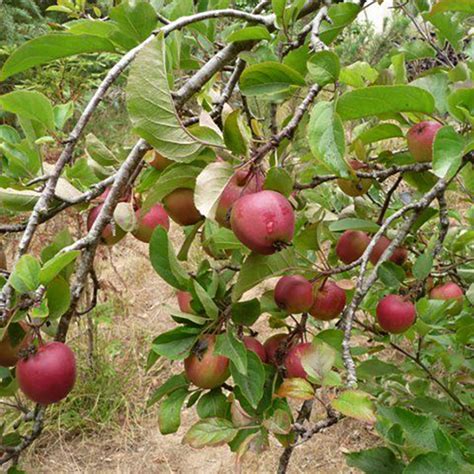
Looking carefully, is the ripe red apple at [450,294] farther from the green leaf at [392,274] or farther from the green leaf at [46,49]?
the green leaf at [46,49]

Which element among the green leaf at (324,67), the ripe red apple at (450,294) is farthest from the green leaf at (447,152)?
the ripe red apple at (450,294)

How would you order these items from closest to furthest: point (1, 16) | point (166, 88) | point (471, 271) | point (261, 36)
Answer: point (166, 88) → point (261, 36) → point (471, 271) → point (1, 16)

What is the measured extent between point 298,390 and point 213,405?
19 cm

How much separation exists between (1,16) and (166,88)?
13.5 feet

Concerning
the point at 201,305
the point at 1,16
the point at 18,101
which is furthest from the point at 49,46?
the point at 1,16

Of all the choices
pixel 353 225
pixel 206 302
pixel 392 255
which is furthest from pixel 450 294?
pixel 206 302

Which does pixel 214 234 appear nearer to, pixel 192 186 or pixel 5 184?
pixel 192 186

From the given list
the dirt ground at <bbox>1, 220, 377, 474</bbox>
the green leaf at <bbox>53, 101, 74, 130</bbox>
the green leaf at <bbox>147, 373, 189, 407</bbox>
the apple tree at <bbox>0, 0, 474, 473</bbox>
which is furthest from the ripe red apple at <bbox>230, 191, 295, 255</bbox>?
the dirt ground at <bbox>1, 220, 377, 474</bbox>

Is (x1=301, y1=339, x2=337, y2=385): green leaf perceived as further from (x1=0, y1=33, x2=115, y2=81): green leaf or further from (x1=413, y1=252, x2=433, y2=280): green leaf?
(x1=0, y1=33, x2=115, y2=81): green leaf

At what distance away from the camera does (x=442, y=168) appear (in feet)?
1.73

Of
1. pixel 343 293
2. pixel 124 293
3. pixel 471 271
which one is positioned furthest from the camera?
pixel 124 293

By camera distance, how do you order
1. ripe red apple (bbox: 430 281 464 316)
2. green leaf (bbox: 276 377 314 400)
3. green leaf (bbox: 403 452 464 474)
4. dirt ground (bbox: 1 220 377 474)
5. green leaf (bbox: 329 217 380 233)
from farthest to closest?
1. dirt ground (bbox: 1 220 377 474)
2. ripe red apple (bbox: 430 281 464 316)
3. green leaf (bbox: 329 217 380 233)
4. green leaf (bbox: 276 377 314 400)
5. green leaf (bbox: 403 452 464 474)

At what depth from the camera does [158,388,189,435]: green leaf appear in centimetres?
75

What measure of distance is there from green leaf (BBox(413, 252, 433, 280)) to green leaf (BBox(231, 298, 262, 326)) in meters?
0.27
